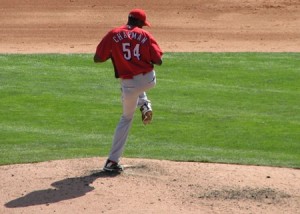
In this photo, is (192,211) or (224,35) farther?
(224,35)

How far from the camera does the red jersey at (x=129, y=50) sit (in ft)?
31.5

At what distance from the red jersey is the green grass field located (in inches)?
70.1

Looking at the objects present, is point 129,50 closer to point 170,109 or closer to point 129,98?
point 129,98

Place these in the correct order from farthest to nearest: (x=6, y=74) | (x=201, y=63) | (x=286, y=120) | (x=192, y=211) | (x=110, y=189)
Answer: (x=201, y=63)
(x=6, y=74)
(x=286, y=120)
(x=110, y=189)
(x=192, y=211)

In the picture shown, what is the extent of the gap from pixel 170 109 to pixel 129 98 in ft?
14.2

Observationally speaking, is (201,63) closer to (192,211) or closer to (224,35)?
(224,35)

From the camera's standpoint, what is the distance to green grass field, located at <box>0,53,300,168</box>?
1153 cm

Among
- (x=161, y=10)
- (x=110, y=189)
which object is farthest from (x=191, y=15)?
(x=110, y=189)

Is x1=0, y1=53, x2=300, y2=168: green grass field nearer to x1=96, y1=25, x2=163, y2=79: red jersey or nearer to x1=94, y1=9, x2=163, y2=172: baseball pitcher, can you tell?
x1=94, y1=9, x2=163, y2=172: baseball pitcher

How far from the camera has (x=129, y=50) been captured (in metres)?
9.60

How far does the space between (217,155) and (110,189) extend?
2354 mm

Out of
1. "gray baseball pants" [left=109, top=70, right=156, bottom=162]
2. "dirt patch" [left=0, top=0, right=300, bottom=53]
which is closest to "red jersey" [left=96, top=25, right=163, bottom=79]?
"gray baseball pants" [left=109, top=70, right=156, bottom=162]

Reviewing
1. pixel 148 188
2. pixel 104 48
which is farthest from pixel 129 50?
pixel 148 188

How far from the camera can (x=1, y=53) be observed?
1991 centimetres
